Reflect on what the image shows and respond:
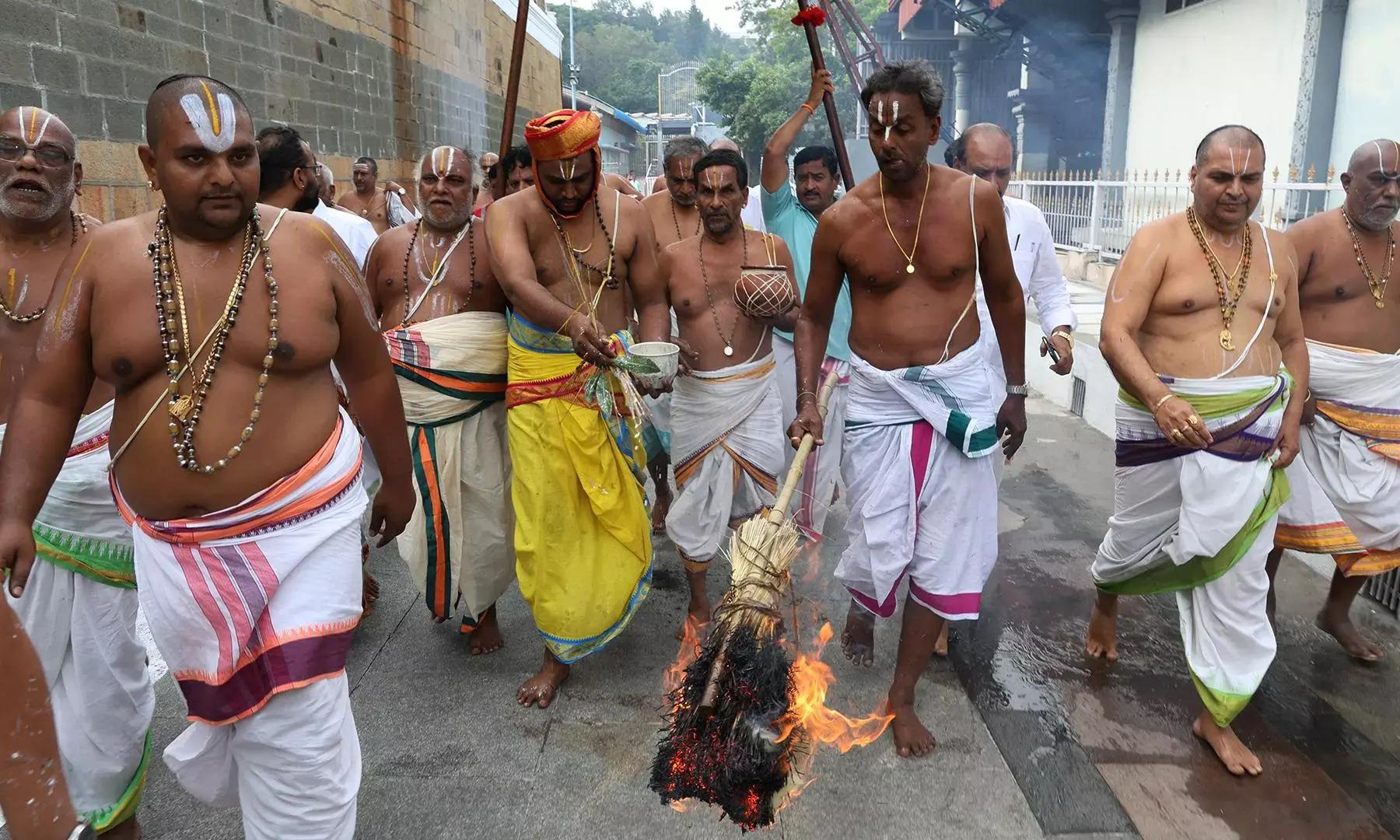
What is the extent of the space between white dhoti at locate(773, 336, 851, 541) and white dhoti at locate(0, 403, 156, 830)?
10.2ft

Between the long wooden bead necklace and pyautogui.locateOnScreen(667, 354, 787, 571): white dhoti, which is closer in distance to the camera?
the long wooden bead necklace

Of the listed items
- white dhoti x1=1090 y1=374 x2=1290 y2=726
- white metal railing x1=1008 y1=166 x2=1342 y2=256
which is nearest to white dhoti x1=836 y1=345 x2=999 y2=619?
white dhoti x1=1090 y1=374 x2=1290 y2=726

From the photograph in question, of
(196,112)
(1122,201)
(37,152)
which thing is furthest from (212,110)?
(1122,201)

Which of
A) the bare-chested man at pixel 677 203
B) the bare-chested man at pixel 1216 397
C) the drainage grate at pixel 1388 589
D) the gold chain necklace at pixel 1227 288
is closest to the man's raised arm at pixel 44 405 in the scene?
the bare-chested man at pixel 1216 397

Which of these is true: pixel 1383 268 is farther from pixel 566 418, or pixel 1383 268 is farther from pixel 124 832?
pixel 124 832

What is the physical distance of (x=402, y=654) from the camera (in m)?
4.20

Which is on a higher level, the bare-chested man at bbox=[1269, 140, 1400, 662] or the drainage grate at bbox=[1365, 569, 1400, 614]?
the bare-chested man at bbox=[1269, 140, 1400, 662]

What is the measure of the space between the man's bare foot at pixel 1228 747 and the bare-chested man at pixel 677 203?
11.9 ft

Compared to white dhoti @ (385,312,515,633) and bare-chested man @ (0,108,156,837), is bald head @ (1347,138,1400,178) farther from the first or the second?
bare-chested man @ (0,108,156,837)

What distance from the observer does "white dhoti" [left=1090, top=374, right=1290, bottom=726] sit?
342 centimetres

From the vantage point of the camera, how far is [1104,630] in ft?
13.6

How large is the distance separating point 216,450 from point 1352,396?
168 inches

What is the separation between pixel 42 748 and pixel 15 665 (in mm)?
225

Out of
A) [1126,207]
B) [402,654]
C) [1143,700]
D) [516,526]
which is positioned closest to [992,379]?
[1143,700]
